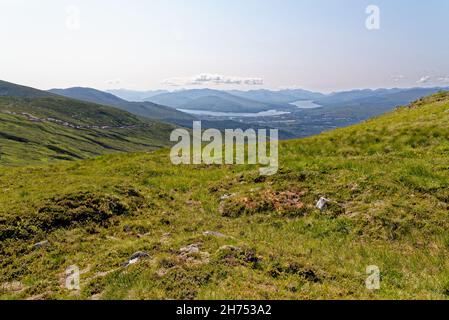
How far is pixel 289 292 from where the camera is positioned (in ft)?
36.1

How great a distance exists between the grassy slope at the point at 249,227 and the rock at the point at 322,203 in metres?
0.46

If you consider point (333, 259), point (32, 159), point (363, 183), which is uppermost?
point (363, 183)

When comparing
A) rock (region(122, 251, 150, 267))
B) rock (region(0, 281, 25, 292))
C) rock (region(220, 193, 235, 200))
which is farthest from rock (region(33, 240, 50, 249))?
rock (region(220, 193, 235, 200))

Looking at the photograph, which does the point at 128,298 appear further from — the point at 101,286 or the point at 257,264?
the point at 257,264

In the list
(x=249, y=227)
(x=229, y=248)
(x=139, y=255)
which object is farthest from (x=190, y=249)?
(x=249, y=227)

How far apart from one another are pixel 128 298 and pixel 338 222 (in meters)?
11.8

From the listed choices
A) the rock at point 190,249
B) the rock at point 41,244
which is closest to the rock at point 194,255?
the rock at point 190,249

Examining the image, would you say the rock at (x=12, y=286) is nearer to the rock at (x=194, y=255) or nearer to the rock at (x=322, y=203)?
the rock at (x=194, y=255)

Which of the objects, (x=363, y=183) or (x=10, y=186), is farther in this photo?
(x=10, y=186)

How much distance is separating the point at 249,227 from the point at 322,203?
181 inches

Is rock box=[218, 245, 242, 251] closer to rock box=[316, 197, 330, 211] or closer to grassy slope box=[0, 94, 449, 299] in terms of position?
grassy slope box=[0, 94, 449, 299]

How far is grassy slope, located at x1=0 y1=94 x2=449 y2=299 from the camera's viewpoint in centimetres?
1198
